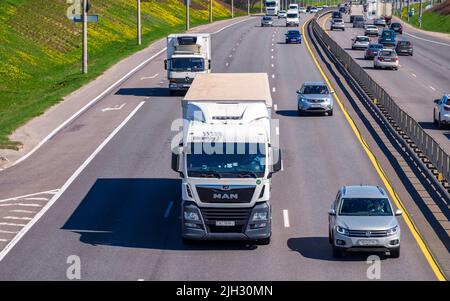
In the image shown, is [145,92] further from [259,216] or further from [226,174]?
[259,216]

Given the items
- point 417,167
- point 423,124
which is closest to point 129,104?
point 423,124

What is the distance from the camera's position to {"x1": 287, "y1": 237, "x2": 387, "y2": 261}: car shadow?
26.2 meters

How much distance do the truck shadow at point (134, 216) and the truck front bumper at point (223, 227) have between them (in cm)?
71

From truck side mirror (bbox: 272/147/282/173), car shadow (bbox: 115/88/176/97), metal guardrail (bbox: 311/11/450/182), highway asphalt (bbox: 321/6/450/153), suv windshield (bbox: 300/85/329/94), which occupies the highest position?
truck side mirror (bbox: 272/147/282/173)

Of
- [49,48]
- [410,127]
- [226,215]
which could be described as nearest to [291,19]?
[49,48]

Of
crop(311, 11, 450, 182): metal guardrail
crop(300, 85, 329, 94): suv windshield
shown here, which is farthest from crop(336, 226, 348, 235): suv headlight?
crop(300, 85, 329, 94): suv windshield

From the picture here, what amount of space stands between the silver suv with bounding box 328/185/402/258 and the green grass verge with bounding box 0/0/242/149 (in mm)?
20566

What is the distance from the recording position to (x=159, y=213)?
31609 millimetres

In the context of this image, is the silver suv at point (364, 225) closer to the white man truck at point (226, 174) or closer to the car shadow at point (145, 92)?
the white man truck at point (226, 174)

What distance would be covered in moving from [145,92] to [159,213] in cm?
3036

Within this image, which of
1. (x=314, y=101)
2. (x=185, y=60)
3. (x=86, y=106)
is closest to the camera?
(x=314, y=101)

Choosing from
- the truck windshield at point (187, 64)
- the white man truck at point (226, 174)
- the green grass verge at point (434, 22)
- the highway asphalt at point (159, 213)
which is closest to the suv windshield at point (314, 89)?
the highway asphalt at point (159, 213)

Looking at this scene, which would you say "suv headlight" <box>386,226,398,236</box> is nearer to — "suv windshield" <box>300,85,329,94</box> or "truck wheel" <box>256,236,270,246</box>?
"truck wheel" <box>256,236,270,246</box>

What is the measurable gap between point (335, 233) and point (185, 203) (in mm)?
4078
